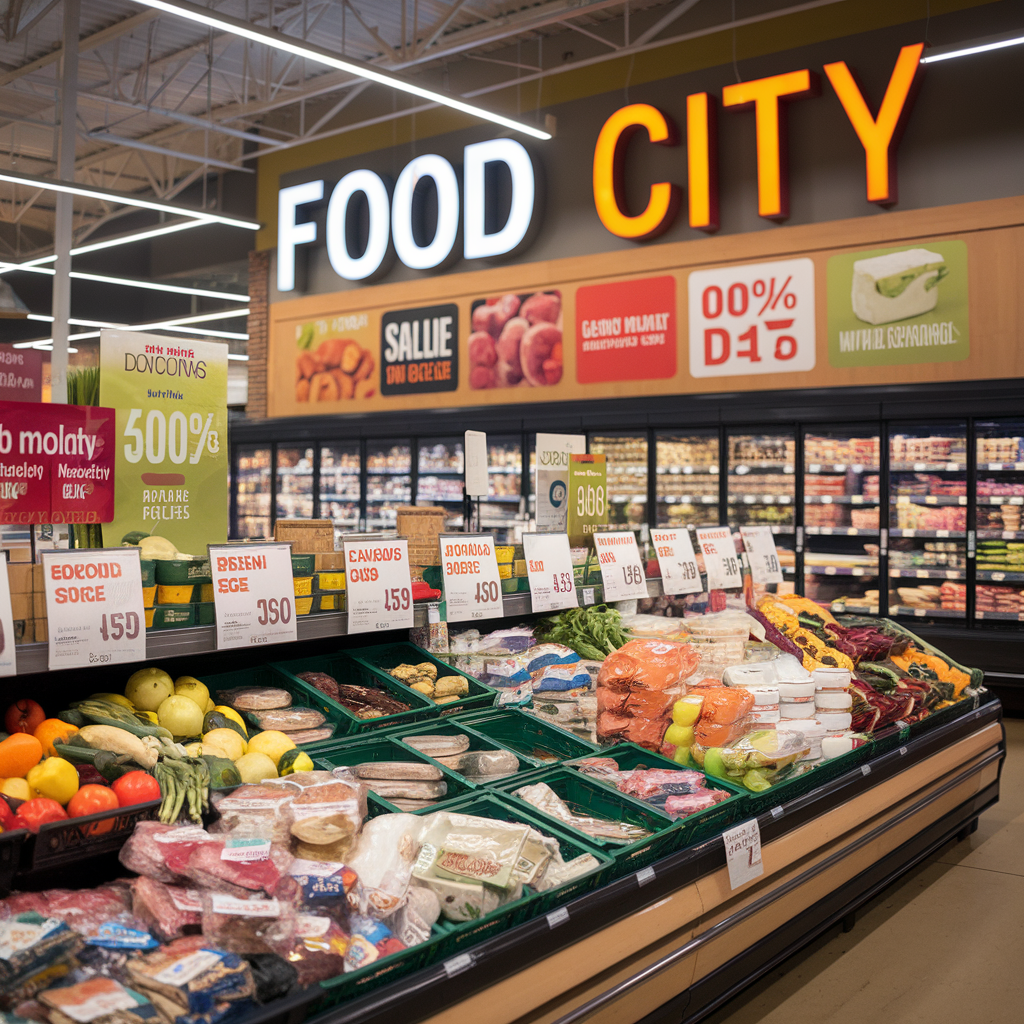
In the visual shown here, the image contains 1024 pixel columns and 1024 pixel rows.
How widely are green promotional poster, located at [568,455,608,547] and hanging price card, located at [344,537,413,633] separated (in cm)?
160

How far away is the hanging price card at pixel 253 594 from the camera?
2.64m

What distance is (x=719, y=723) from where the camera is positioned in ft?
9.99

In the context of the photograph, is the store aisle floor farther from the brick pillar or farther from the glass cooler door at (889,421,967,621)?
the brick pillar

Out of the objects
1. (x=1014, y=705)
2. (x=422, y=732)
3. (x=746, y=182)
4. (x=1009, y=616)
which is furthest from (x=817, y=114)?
(x=422, y=732)

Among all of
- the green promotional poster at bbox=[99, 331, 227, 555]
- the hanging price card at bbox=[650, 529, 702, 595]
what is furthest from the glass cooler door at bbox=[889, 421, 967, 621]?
the green promotional poster at bbox=[99, 331, 227, 555]

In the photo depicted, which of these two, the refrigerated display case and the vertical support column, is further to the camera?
the refrigerated display case

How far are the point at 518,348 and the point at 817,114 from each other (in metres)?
3.38

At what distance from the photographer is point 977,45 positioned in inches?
222

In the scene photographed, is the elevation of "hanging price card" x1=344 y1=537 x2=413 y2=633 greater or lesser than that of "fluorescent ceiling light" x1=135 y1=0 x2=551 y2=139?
lesser

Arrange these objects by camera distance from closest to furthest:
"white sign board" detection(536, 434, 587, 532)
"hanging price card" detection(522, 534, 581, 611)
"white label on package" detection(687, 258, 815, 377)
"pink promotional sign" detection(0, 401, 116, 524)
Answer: "pink promotional sign" detection(0, 401, 116, 524), "hanging price card" detection(522, 534, 581, 611), "white sign board" detection(536, 434, 587, 532), "white label on package" detection(687, 258, 815, 377)

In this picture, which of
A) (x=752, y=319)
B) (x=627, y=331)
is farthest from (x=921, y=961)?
(x=627, y=331)

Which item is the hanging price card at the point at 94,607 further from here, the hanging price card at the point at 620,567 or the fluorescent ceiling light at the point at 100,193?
the fluorescent ceiling light at the point at 100,193

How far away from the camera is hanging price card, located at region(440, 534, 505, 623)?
3.45 meters

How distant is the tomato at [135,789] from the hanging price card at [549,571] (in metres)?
1.89
